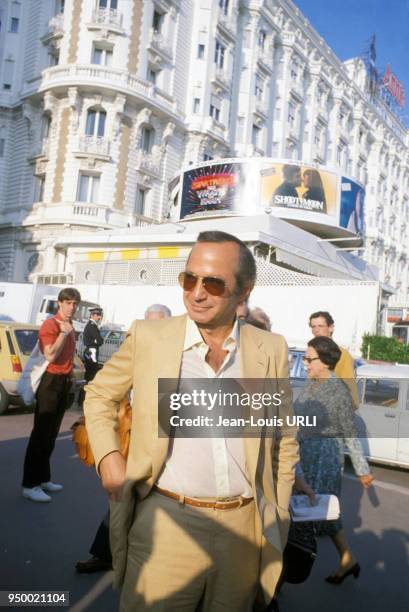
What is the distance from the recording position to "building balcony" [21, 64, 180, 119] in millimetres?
28812

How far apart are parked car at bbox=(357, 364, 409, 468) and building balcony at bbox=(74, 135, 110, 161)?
2567 centimetres

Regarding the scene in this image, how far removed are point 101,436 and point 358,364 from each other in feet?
20.8

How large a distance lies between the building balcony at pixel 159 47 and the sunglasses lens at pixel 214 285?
3344cm

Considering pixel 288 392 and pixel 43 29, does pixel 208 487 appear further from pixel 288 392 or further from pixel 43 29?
pixel 43 29

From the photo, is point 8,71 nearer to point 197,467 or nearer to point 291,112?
point 291,112

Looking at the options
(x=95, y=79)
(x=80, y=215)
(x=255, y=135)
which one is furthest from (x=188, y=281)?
(x=255, y=135)

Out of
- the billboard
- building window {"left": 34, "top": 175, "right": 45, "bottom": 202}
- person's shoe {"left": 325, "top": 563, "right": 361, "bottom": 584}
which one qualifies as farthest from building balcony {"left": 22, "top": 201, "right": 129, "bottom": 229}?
person's shoe {"left": 325, "top": 563, "right": 361, "bottom": 584}

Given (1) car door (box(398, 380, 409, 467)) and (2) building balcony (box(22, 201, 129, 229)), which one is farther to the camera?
(2) building balcony (box(22, 201, 129, 229))

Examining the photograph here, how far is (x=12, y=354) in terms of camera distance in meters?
8.68

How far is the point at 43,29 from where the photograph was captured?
1248 inches

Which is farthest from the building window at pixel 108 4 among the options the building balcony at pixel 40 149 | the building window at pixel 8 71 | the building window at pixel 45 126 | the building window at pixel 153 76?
the building balcony at pixel 40 149

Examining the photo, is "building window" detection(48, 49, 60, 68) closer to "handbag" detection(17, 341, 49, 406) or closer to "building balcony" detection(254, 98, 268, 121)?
"building balcony" detection(254, 98, 268, 121)

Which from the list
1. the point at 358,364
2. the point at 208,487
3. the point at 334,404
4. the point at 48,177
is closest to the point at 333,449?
the point at 334,404

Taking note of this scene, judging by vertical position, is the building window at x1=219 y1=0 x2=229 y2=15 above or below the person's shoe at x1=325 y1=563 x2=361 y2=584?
above
